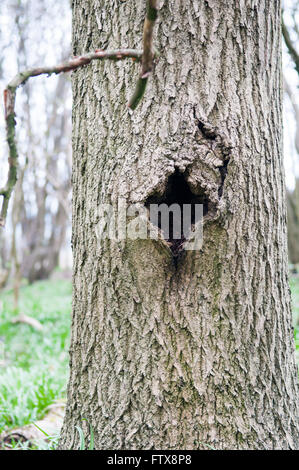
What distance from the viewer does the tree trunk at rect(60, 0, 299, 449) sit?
148cm

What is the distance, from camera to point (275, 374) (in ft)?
5.17

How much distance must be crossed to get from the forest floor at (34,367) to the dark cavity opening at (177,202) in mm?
1279

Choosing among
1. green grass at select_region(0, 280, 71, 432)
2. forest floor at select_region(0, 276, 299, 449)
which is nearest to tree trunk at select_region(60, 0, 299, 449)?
forest floor at select_region(0, 276, 299, 449)

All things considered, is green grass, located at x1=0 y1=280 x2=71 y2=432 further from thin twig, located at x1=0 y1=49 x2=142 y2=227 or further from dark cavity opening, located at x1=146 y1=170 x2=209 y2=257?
thin twig, located at x1=0 y1=49 x2=142 y2=227

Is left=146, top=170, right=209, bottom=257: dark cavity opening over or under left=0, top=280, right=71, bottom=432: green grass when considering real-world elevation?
over

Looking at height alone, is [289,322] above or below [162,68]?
below

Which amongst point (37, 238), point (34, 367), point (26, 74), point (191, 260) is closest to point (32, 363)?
point (34, 367)

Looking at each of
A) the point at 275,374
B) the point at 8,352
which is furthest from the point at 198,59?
the point at 8,352

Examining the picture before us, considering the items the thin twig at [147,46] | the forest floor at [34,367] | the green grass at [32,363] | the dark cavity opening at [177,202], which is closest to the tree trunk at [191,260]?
the dark cavity opening at [177,202]
